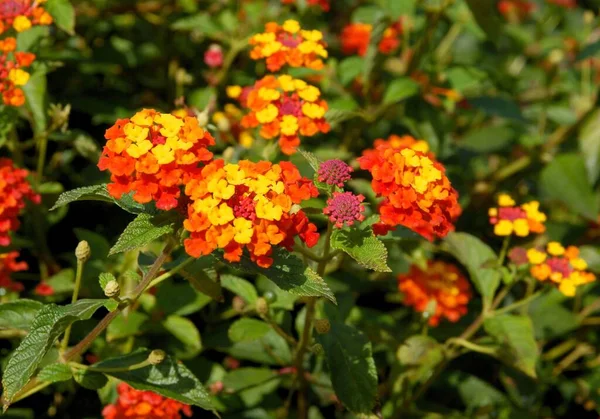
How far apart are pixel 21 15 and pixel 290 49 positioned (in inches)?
28.0

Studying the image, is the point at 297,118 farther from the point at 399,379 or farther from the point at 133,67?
the point at 133,67

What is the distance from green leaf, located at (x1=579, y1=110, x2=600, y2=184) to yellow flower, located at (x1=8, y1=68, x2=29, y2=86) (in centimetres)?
208

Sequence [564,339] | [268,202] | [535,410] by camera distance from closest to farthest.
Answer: [268,202] < [535,410] < [564,339]

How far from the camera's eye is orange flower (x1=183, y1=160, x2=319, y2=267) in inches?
48.9

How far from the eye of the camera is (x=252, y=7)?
8.78 ft

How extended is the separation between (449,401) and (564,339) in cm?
61

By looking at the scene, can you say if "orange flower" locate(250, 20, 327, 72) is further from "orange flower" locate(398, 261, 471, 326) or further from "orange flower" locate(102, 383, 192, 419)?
"orange flower" locate(102, 383, 192, 419)

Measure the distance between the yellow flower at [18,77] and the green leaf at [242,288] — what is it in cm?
71

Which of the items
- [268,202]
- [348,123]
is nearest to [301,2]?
[348,123]

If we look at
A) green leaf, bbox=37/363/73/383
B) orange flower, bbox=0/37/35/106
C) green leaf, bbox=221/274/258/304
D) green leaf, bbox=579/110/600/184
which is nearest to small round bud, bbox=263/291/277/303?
green leaf, bbox=221/274/258/304

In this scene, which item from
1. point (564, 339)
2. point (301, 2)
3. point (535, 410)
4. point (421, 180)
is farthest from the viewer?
point (564, 339)

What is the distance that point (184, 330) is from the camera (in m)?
1.81

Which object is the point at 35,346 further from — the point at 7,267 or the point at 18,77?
the point at 18,77

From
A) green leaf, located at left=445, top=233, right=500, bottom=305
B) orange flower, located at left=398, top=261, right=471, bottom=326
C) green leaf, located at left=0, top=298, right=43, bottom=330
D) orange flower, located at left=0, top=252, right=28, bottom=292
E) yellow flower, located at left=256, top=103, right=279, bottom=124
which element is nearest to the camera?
green leaf, located at left=0, top=298, right=43, bottom=330
